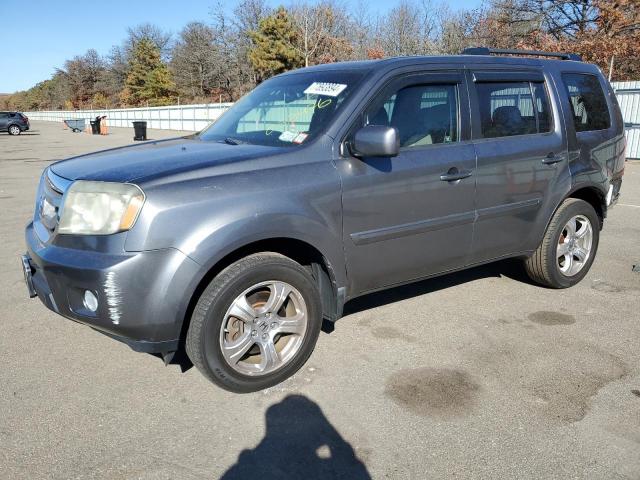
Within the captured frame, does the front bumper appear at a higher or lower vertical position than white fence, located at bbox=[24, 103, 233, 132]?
lower

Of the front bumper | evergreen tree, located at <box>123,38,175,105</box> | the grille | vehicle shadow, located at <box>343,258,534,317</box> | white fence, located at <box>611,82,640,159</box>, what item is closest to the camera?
the front bumper

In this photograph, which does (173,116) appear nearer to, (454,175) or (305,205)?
(454,175)

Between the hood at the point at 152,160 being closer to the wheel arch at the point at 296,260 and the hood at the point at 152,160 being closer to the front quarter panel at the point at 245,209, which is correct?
the front quarter panel at the point at 245,209

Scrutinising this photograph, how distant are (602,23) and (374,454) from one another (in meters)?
26.5

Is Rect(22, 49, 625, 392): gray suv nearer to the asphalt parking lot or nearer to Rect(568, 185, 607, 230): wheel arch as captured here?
Rect(568, 185, 607, 230): wheel arch

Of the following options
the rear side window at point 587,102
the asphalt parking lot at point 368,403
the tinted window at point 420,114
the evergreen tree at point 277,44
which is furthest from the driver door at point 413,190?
the evergreen tree at point 277,44

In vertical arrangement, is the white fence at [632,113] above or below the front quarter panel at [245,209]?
above

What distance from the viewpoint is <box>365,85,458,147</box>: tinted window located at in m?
3.53

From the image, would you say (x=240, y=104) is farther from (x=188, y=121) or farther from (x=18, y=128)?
(x=18, y=128)

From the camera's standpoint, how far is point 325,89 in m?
3.65

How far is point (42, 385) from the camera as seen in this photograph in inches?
126

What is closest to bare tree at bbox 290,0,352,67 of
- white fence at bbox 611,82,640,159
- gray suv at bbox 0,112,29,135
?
gray suv at bbox 0,112,29,135

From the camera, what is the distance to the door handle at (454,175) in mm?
3693

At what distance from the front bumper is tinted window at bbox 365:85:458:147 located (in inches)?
62.2
